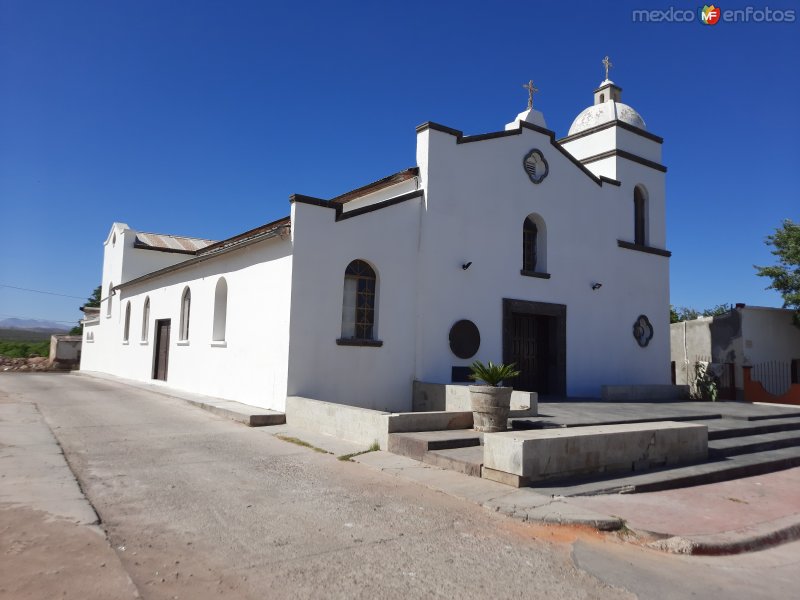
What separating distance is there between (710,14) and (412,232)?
815 cm

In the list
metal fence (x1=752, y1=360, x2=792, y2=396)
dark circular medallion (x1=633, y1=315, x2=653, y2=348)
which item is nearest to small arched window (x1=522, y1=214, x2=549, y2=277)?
dark circular medallion (x1=633, y1=315, x2=653, y2=348)

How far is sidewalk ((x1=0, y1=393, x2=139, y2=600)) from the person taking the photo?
150 inches

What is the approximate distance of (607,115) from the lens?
61.5ft

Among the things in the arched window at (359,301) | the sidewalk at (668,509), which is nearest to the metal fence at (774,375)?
the sidewalk at (668,509)

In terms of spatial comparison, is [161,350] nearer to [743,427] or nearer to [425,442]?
[425,442]

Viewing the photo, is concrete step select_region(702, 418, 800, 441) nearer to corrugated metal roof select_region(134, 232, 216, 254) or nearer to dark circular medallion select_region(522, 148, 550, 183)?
dark circular medallion select_region(522, 148, 550, 183)

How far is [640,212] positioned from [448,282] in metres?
9.03

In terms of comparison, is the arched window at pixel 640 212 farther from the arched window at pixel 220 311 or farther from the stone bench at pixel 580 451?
the arched window at pixel 220 311

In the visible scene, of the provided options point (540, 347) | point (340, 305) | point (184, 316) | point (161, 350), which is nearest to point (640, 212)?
point (540, 347)

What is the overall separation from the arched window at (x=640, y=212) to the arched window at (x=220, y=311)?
13.0 m

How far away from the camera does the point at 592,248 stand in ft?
56.5

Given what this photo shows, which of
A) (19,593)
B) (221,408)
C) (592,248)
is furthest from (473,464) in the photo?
(592,248)

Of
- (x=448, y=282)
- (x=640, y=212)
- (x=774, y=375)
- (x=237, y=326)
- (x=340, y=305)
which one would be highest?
(x=640, y=212)

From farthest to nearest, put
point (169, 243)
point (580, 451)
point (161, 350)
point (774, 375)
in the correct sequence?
point (169, 243) → point (774, 375) → point (161, 350) → point (580, 451)
